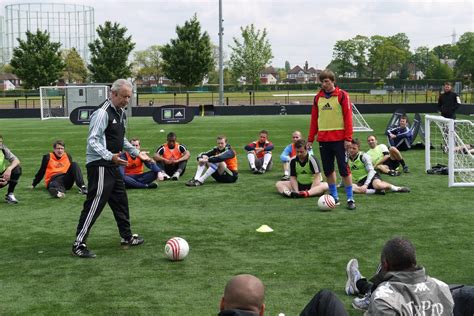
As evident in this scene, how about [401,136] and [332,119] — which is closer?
[332,119]

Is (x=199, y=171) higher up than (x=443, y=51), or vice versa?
(x=443, y=51)

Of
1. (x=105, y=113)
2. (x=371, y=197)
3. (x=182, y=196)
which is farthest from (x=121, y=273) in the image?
(x=371, y=197)

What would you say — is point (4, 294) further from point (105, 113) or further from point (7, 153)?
point (7, 153)

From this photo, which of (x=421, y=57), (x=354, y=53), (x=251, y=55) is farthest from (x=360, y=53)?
(x=251, y=55)

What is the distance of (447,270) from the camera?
6316mm

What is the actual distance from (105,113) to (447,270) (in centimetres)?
405

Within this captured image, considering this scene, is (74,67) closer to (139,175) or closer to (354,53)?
(354,53)

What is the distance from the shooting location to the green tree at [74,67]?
297ft

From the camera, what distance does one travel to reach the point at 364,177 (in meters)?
11.5

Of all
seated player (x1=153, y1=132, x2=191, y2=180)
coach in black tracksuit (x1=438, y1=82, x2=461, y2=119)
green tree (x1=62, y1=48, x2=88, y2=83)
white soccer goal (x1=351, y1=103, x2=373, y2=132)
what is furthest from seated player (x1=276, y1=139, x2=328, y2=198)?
green tree (x1=62, y1=48, x2=88, y2=83)

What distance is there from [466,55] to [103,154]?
96344mm

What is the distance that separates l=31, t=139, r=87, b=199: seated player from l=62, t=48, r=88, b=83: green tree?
80.7 metres

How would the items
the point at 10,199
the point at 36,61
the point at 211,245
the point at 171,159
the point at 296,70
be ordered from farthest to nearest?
the point at 296,70 → the point at 36,61 → the point at 171,159 → the point at 10,199 → the point at 211,245

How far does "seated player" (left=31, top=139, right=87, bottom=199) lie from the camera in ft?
37.9
